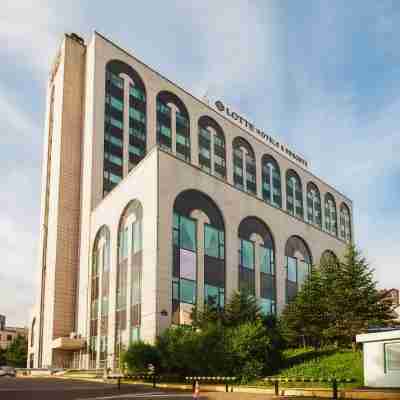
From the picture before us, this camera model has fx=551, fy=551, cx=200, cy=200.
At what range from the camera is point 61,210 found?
68250 mm

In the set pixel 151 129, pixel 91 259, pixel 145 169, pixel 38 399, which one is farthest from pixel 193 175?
pixel 38 399

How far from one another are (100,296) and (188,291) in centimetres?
1266

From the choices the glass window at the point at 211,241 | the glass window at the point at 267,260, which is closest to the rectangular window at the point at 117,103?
the glass window at the point at 211,241

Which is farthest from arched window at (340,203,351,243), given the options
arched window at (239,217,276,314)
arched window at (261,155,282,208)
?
arched window at (239,217,276,314)

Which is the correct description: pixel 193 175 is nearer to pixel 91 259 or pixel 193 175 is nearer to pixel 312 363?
pixel 91 259

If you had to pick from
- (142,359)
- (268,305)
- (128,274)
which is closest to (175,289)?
(128,274)

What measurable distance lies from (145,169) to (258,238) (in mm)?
15786

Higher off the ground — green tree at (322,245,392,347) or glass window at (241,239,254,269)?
glass window at (241,239,254,269)

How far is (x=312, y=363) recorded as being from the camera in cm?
3697

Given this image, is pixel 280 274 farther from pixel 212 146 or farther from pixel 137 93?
pixel 137 93

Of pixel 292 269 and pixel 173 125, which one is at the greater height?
pixel 173 125

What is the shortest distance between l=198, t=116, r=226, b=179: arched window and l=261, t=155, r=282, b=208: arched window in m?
10.1

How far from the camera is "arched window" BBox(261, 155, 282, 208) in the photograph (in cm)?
9012

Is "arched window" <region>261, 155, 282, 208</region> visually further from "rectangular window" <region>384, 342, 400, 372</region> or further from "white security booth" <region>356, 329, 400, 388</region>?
"rectangular window" <region>384, 342, 400, 372</region>
